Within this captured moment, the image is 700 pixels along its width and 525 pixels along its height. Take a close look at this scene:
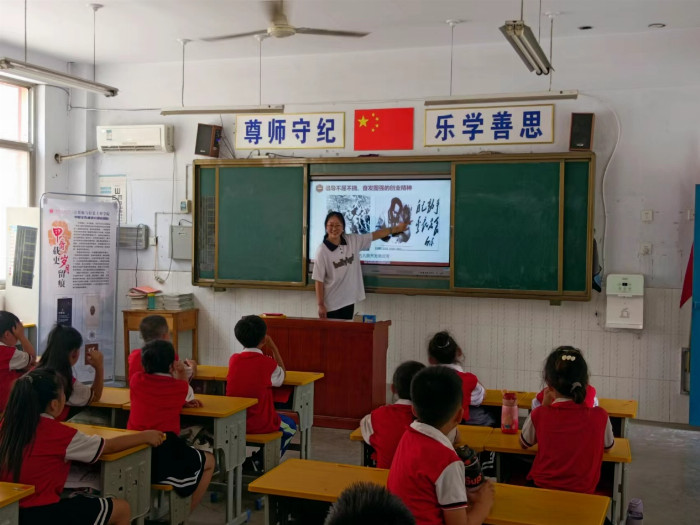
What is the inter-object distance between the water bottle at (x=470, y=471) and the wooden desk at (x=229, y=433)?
5.36ft

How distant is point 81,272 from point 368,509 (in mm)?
6527

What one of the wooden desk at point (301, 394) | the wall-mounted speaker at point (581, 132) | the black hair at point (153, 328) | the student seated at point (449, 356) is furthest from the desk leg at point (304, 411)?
the wall-mounted speaker at point (581, 132)

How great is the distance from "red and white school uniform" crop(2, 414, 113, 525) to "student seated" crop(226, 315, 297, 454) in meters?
1.40

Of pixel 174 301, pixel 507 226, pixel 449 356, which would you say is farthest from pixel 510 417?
pixel 174 301

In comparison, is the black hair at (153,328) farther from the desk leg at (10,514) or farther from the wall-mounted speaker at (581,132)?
the wall-mounted speaker at (581,132)

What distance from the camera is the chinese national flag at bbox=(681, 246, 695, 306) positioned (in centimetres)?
617

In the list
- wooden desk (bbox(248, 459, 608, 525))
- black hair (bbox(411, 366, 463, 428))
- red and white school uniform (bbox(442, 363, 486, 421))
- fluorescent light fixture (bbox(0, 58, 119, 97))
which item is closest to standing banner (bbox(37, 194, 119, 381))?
fluorescent light fixture (bbox(0, 58, 119, 97))

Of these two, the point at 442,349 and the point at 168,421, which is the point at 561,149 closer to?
the point at 442,349

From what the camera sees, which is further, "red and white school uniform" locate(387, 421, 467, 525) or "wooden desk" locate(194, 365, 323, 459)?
"wooden desk" locate(194, 365, 323, 459)

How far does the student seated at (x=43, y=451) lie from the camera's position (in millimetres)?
2627

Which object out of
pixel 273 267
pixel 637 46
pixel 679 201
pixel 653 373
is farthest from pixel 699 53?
pixel 273 267

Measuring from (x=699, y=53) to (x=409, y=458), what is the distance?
5202mm

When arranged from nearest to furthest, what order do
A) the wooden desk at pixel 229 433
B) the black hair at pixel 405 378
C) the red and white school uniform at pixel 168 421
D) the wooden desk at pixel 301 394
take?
1. the black hair at pixel 405 378
2. the red and white school uniform at pixel 168 421
3. the wooden desk at pixel 229 433
4. the wooden desk at pixel 301 394

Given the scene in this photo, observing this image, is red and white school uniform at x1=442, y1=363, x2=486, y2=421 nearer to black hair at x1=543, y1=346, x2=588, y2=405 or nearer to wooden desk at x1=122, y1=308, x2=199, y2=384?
black hair at x1=543, y1=346, x2=588, y2=405
